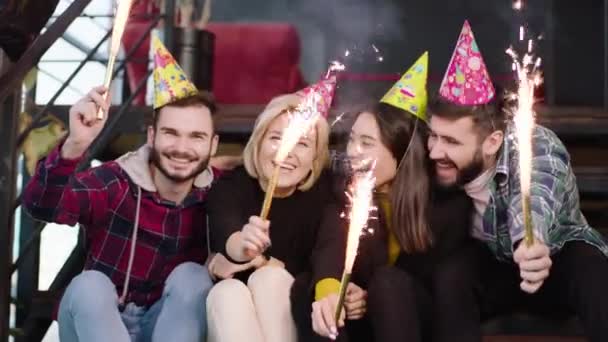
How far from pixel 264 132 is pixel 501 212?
0.49 meters

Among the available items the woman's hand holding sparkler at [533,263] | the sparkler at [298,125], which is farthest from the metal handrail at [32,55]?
the woman's hand holding sparkler at [533,263]

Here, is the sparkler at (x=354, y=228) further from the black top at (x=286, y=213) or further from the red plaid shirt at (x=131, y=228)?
Result: the red plaid shirt at (x=131, y=228)

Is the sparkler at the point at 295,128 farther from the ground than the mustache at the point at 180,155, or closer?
farther from the ground

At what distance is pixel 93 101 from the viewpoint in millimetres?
1697

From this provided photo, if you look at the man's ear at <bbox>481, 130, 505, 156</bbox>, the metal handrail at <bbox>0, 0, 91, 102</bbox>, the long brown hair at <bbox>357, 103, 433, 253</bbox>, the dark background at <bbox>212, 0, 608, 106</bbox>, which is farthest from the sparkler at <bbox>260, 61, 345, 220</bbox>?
the dark background at <bbox>212, 0, 608, 106</bbox>

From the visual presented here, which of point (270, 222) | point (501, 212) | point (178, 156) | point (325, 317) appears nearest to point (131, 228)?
point (178, 156)

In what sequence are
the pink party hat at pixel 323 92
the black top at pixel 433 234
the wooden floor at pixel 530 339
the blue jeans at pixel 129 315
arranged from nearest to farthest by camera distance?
1. the blue jeans at pixel 129 315
2. the black top at pixel 433 234
3. the pink party hat at pixel 323 92
4. the wooden floor at pixel 530 339

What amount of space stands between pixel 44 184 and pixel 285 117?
0.48 meters

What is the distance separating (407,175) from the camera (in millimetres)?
1943

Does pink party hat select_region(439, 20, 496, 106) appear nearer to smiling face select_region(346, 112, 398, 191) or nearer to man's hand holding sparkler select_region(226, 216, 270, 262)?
smiling face select_region(346, 112, 398, 191)

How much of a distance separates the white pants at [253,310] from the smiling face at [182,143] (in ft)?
0.91

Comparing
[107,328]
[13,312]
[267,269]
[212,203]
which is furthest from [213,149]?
[13,312]

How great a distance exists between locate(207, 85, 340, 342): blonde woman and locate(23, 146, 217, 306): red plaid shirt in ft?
0.25

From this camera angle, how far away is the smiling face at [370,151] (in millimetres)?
1945
